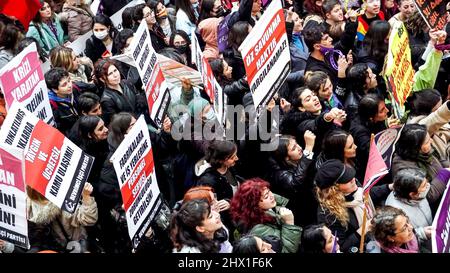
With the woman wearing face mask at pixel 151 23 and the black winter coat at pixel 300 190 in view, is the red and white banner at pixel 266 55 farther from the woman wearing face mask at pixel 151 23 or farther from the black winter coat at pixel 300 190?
the woman wearing face mask at pixel 151 23

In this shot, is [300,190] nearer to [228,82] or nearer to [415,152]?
[415,152]

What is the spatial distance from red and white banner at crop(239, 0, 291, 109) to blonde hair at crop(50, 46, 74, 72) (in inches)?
89.7

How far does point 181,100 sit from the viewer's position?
9547 millimetres

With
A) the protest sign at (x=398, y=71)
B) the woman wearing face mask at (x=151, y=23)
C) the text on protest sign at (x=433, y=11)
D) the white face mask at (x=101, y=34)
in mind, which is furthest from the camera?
the woman wearing face mask at (x=151, y=23)

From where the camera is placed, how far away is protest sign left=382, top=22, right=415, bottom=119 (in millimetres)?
9539

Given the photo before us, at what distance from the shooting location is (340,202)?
26.0 feet

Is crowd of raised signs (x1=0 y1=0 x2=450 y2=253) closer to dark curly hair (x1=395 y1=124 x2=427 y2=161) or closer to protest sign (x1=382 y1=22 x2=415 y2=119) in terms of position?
dark curly hair (x1=395 y1=124 x2=427 y2=161)

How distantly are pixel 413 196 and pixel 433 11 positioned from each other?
3.27 m

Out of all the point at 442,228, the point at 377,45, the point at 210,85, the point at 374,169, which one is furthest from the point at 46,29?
the point at 442,228

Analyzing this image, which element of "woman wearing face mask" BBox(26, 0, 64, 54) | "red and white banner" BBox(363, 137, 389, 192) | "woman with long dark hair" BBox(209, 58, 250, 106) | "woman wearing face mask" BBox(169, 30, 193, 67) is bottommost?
"woman wearing face mask" BBox(26, 0, 64, 54)

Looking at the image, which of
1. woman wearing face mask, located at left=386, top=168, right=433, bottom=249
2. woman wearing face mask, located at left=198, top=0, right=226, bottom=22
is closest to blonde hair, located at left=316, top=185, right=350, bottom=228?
woman wearing face mask, located at left=386, top=168, right=433, bottom=249

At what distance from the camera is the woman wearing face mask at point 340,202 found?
7793 millimetres

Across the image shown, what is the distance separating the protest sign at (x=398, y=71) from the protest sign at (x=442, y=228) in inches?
105

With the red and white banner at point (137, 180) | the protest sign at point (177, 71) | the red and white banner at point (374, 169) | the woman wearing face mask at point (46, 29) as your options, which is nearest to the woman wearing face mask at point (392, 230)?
the red and white banner at point (374, 169)
